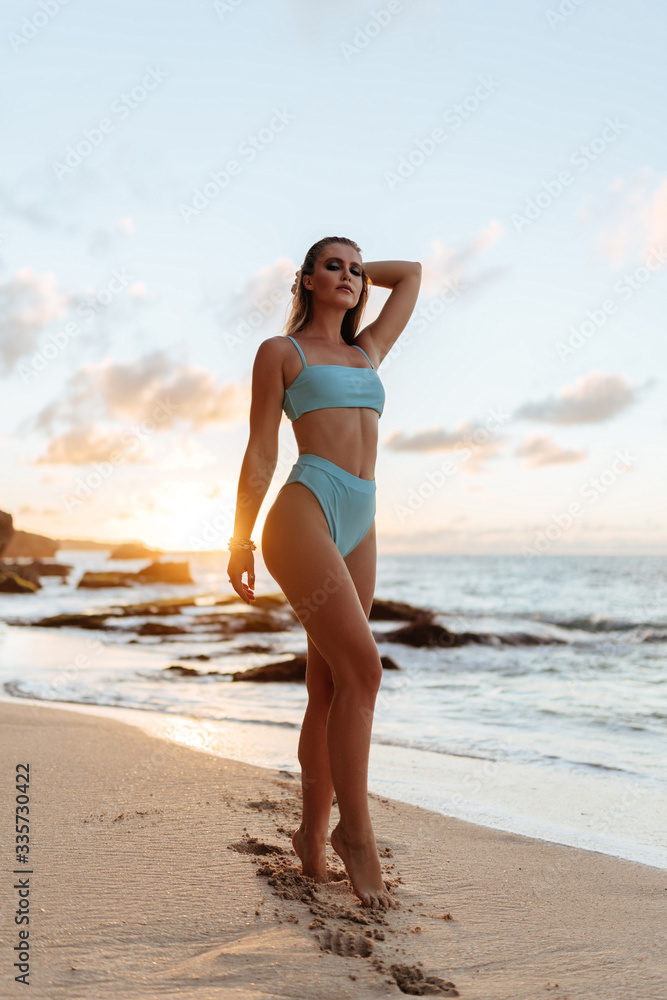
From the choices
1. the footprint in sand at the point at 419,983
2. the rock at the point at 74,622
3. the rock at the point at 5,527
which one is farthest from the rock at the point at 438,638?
the rock at the point at 5,527

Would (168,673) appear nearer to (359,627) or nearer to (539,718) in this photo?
(539,718)

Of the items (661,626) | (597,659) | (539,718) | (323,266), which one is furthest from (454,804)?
(661,626)

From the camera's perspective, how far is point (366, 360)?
302 centimetres

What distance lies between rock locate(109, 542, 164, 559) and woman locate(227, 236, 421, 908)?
4082 inches

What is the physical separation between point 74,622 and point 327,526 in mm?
16192

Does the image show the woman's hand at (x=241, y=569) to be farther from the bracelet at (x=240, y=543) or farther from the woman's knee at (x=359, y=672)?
the woman's knee at (x=359, y=672)

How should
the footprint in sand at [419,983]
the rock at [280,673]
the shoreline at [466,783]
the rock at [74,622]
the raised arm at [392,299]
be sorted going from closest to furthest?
1. the footprint in sand at [419,983]
2. the raised arm at [392,299]
3. the shoreline at [466,783]
4. the rock at [280,673]
5. the rock at [74,622]

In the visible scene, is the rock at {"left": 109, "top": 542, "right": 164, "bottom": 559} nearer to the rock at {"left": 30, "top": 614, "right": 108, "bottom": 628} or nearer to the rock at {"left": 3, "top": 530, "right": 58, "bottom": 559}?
the rock at {"left": 3, "top": 530, "right": 58, "bottom": 559}

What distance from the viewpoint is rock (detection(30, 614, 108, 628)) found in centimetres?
1720

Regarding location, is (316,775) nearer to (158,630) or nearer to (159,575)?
(158,630)

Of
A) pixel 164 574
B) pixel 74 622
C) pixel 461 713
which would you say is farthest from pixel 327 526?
pixel 164 574

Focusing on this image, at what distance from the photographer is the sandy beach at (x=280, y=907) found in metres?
2.04

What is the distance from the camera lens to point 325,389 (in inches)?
111

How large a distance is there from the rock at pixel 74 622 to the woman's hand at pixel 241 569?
597 inches
